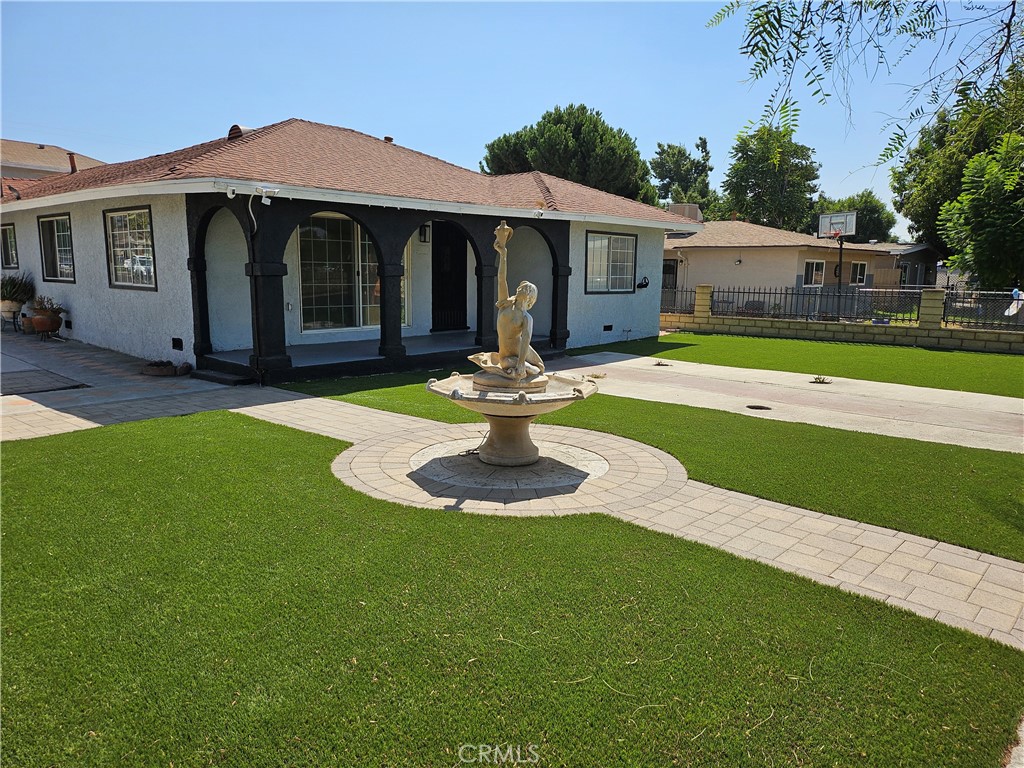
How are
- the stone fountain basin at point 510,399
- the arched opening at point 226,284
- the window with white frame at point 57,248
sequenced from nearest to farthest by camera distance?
the stone fountain basin at point 510,399 → the arched opening at point 226,284 → the window with white frame at point 57,248

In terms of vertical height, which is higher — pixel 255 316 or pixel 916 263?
pixel 916 263

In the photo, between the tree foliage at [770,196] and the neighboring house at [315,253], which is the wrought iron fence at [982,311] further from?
the tree foliage at [770,196]

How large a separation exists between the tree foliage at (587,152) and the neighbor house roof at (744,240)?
378 centimetres

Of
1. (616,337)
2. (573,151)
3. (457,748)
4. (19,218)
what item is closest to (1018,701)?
(457,748)

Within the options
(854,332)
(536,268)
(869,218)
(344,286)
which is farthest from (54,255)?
(869,218)

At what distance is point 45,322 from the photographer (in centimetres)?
1488

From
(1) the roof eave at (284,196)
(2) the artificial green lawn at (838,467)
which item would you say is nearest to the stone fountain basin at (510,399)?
(2) the artificial green lawn at (838,467)

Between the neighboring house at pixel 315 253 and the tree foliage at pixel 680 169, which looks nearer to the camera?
the neighboring house at pixel 315 253

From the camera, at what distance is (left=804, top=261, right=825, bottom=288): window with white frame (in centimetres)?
2694

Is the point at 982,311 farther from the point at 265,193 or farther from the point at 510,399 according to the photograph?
the point at 265,193

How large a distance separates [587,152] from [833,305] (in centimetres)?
1413

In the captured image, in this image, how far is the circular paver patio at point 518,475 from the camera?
5.41 meters

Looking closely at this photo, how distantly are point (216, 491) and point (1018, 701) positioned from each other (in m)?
5.41

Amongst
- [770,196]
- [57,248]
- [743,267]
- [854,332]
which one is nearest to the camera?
[57,248]
